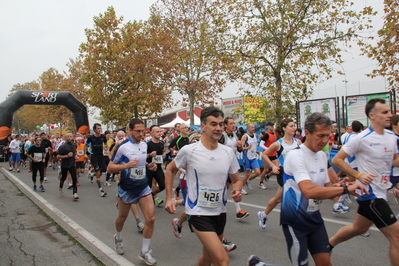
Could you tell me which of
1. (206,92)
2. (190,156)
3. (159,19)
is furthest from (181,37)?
(190,156)

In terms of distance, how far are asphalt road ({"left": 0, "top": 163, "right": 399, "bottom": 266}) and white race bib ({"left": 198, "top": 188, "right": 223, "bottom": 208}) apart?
1609 mm

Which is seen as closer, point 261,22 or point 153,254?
point 153,254

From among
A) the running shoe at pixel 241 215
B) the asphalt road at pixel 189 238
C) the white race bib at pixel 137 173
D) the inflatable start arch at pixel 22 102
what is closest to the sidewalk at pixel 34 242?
the asphalt road at pixel 189 238

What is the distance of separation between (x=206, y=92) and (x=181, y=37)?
4.22 m

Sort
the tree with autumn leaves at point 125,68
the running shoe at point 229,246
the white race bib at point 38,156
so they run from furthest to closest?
1. the tree with autumn leaves at point 125,68
2. the white race bib at point 38,156
3. the running shoe at point 229,246

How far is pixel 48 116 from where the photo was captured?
171 feet

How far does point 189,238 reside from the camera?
18.5 feet

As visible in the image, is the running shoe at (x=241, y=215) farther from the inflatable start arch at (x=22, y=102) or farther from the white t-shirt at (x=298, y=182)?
the inflatable start arch at (x=22, y=102)

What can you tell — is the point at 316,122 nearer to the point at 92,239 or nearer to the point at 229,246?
the point at 229,246

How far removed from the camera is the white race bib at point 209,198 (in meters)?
3.26

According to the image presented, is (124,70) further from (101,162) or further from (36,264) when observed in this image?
(36,264)

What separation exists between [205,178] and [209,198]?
0.63ft

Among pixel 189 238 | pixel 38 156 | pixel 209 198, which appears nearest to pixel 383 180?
pixel 209 198

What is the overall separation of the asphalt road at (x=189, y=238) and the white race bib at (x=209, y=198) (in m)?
1.61
